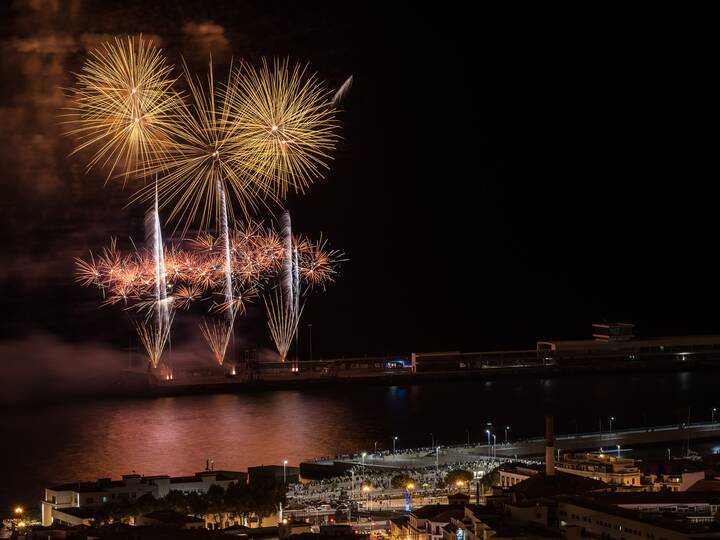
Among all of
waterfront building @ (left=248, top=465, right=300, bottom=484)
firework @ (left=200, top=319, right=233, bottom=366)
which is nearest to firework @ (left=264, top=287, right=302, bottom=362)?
firework @ (left=200, top=319, right=233, bottom=366)

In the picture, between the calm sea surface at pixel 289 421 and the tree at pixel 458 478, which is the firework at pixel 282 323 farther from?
the tree at pixel 458 478

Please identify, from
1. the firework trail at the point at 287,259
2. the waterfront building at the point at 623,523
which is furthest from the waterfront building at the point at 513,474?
the firework trail at the point at 287,259

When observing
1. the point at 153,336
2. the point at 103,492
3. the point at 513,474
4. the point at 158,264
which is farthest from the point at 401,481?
Answer: the point at 153,336

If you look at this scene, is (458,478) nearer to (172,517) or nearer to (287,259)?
(172,517)

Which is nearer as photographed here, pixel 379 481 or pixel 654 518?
pixel 654 518

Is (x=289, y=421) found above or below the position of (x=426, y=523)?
above

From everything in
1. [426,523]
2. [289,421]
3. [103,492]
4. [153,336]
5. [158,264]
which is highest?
[158,264]
